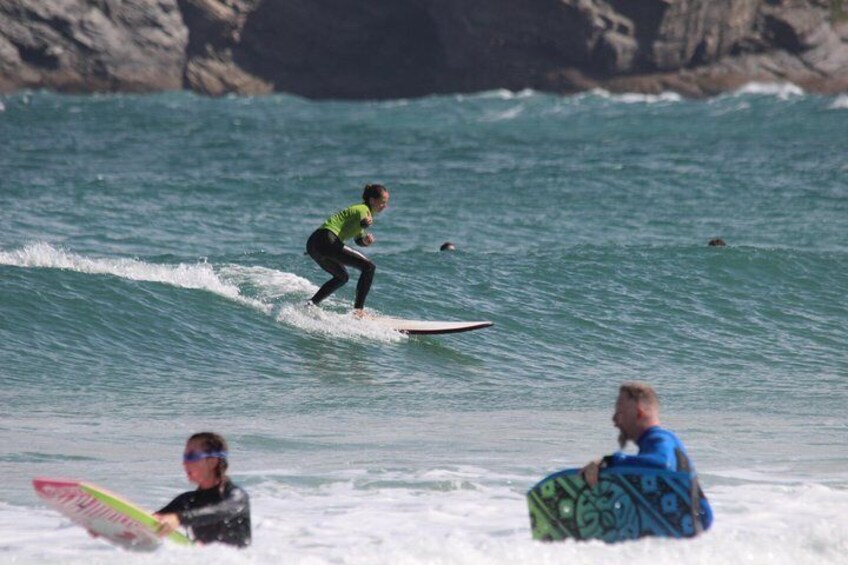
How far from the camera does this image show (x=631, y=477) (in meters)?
6.77

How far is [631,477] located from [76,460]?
440 centimetres

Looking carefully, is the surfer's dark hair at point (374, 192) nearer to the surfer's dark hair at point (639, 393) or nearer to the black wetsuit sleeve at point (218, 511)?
the black wetsuit sleeve at point (218, 511)

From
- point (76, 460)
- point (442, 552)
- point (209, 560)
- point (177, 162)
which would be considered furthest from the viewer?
point (177, 162)

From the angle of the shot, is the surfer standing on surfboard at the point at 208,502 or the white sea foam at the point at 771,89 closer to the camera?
the surfer standing on surfboard at the point at 208,502

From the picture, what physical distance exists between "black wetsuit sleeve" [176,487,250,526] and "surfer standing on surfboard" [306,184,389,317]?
7.79 m

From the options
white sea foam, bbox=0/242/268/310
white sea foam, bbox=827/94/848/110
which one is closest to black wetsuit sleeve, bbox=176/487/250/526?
white sea foam, bbox=0/242/268/310

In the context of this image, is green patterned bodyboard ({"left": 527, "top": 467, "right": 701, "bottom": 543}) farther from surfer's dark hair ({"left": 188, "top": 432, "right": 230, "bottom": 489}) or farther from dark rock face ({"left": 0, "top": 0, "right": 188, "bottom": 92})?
dark rock face ({"left": 0, "top": 0, "right": 188, "bottom": 92})

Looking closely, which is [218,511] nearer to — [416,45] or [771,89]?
[771,89]

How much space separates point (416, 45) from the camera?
85.9 metres

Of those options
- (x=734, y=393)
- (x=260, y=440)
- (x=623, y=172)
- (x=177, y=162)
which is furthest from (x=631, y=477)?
(x=177, y=162)

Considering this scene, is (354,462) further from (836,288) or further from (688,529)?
(836,288)

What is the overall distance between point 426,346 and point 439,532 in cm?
724

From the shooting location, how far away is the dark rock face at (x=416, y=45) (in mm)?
73312

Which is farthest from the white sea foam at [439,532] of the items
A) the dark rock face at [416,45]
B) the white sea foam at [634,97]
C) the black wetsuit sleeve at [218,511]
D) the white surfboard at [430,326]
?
the dark rock face at [416,45]
